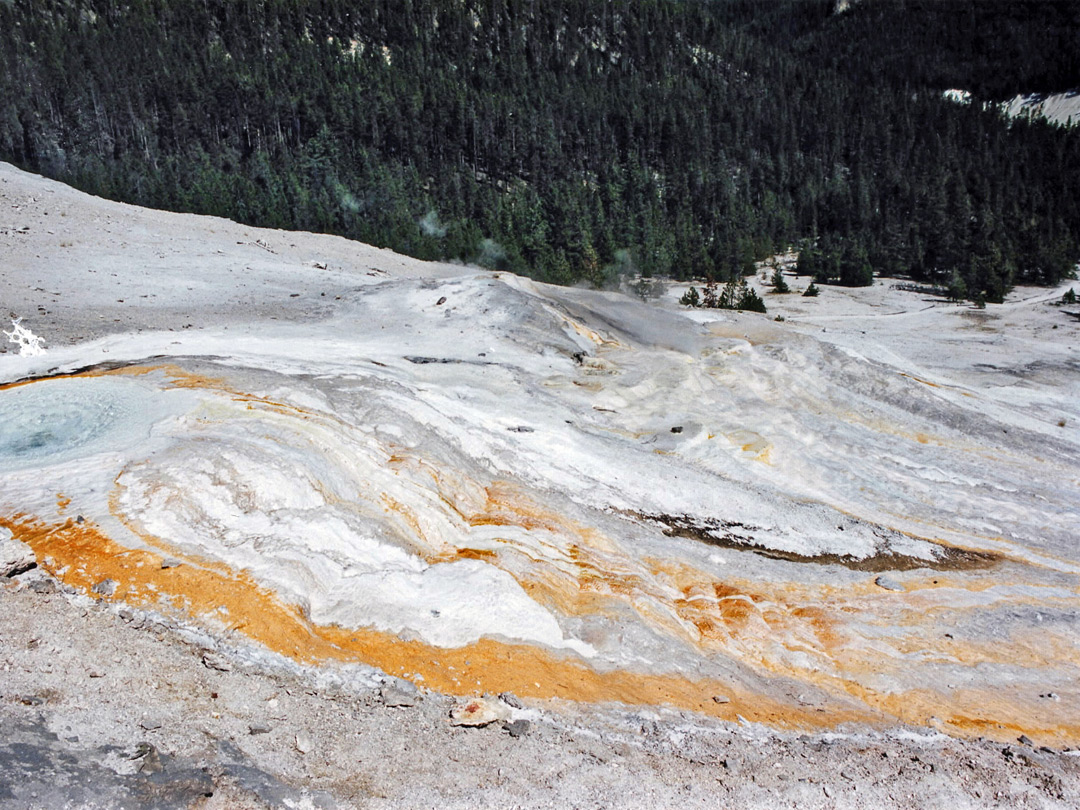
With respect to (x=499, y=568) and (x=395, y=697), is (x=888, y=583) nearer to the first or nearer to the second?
(x=499, y=568)

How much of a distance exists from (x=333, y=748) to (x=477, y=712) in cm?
158

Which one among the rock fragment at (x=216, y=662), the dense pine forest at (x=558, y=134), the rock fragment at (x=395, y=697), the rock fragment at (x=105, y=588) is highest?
the dense pine forest at (x=558, y=134)

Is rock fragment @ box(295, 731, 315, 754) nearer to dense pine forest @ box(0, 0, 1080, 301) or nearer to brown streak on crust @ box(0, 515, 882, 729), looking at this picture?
brown streak on crust @ box(0, 515, 882, 729)

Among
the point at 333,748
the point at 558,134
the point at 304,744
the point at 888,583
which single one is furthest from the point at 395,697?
the point at 558,134

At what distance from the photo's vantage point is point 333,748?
264 inches

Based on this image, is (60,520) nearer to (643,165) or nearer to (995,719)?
(995,719)

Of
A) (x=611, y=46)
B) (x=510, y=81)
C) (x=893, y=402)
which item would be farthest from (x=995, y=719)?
(x=611, y=46)

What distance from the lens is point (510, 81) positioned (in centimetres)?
11594

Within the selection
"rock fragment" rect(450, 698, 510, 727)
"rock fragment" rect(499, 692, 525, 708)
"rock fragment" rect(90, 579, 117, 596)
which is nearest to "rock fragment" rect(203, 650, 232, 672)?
"rock fragment" rect(90, 579, 117, 596)

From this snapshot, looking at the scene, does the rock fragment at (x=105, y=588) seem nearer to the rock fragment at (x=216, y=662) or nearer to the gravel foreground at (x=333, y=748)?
the gravel foreground at (x=333, y=748)

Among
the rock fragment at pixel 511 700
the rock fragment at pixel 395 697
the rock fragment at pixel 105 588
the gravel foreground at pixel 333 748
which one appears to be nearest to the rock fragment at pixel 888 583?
the gravel foreground at pixel 333 748

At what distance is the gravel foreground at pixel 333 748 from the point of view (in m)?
5.89

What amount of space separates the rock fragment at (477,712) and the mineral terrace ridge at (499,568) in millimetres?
53

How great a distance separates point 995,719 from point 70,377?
666 inches
